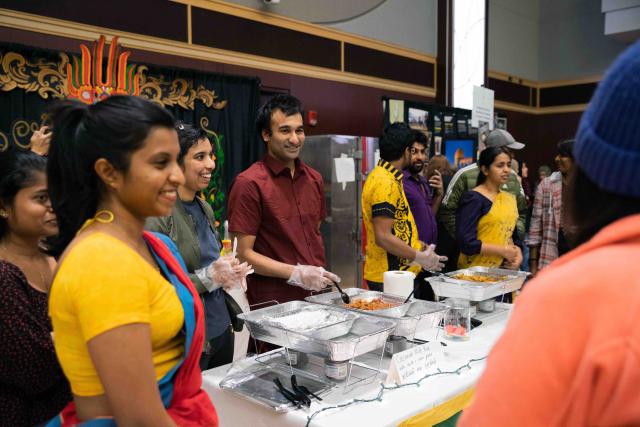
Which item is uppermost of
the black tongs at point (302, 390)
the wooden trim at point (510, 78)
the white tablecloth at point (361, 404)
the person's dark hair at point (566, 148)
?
the wooden trim at point (510, 78)

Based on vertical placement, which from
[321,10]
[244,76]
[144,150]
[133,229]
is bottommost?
[133,229]

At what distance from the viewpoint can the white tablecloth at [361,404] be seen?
1264mm

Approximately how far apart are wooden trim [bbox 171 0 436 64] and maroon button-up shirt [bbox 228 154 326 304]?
2685mm

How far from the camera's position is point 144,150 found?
37.2 inches

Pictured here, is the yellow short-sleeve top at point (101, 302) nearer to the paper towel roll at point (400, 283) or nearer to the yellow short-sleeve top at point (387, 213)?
the paper towel roll at point (400, 283)

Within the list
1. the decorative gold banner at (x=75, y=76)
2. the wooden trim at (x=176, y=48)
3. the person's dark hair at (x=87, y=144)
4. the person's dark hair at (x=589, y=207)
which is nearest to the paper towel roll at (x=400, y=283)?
the person's dark hair at (x=87, y=144)

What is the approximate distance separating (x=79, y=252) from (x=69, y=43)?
3.23 metres

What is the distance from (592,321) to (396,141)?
2.16 m

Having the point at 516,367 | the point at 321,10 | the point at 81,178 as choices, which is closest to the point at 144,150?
the point at 81,178

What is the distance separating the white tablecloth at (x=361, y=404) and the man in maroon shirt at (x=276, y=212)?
20.6 inches

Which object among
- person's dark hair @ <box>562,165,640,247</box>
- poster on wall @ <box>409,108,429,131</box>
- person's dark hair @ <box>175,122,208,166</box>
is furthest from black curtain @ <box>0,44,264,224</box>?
person's dark hair @ <box>562,165,640,247</box>

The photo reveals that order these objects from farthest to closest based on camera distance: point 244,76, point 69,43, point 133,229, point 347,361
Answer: point 244,76 < point 69,43 < point 347,361 < point 133,229

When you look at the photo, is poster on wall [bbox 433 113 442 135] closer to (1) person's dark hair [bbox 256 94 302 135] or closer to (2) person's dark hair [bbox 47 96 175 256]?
(1) person's dark hair [bbox 256 94 302 135]

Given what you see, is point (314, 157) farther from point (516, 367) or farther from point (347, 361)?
point (516, 367)
